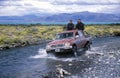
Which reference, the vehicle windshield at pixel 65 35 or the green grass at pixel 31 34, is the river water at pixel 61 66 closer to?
the vehicle windshield at pixel 65 35

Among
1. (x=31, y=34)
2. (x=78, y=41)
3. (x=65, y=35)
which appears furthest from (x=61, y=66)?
(x=31, y=34)

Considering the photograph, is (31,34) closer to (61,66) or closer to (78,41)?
Result: (78,41)

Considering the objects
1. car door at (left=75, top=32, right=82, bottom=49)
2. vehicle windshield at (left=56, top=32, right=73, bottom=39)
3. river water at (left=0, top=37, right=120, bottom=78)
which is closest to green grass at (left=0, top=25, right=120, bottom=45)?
river water at (left=0, top=37, right=120, bottom=78)

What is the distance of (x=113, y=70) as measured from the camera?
61.9ft

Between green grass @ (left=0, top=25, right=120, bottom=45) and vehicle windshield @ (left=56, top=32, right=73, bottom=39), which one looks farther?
green grass @ (left=0, top=25, right=120, bottom=45)

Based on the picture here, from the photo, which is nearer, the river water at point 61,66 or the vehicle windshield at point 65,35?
the river water at point 61,66

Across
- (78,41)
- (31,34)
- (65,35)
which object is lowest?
(31,34)

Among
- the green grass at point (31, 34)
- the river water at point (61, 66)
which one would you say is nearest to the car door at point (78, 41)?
the river water at point (61, 66)

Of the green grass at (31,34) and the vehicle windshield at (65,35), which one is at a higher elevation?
the vehicle windshield at (65,35)

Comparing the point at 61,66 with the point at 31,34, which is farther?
the point at 31,34

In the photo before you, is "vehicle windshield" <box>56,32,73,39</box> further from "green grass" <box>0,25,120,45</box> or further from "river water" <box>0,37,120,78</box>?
"green grass" <box>0,25,120,45</box>

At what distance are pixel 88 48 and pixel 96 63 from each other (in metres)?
7.39

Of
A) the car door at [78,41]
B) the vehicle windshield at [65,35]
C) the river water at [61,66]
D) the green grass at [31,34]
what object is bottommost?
the green grass at [31,34]

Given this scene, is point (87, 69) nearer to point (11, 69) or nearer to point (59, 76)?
point (59, 76)
